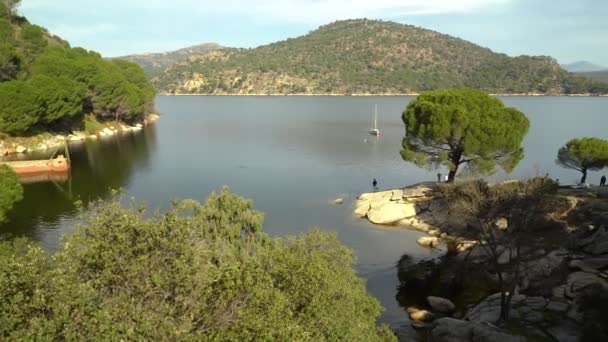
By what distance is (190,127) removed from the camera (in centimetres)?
12212

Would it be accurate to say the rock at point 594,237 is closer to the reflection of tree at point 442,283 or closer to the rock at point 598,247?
the rock at point 598,247

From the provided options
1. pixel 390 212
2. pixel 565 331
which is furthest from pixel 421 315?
pixel 390 212

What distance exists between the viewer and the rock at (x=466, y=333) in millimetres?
20797

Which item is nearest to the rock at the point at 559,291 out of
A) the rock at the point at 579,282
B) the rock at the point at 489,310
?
the rock at the point at 579,282

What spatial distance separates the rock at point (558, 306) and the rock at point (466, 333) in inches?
177

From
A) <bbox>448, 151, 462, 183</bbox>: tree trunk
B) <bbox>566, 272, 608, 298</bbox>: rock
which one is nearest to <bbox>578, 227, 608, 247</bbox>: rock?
<bbox>566, 272, 608, 298</bbox>: rock

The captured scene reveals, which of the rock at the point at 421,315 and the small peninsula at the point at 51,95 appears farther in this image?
the small peninsula at the point at 51,95

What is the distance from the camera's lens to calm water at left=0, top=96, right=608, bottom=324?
1580 inches

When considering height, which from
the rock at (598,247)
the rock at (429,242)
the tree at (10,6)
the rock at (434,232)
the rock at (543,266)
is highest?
the tree at (10,6)

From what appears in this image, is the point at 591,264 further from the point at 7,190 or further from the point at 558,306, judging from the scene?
the point at 7,190

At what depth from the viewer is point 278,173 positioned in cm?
6538

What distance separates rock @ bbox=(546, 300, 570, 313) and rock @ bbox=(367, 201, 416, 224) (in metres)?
20.0

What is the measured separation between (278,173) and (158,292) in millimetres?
53473

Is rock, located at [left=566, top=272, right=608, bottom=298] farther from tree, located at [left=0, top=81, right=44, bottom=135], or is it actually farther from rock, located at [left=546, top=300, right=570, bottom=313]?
tree, located at [left=0, top=81, right=44, bottom=135]
